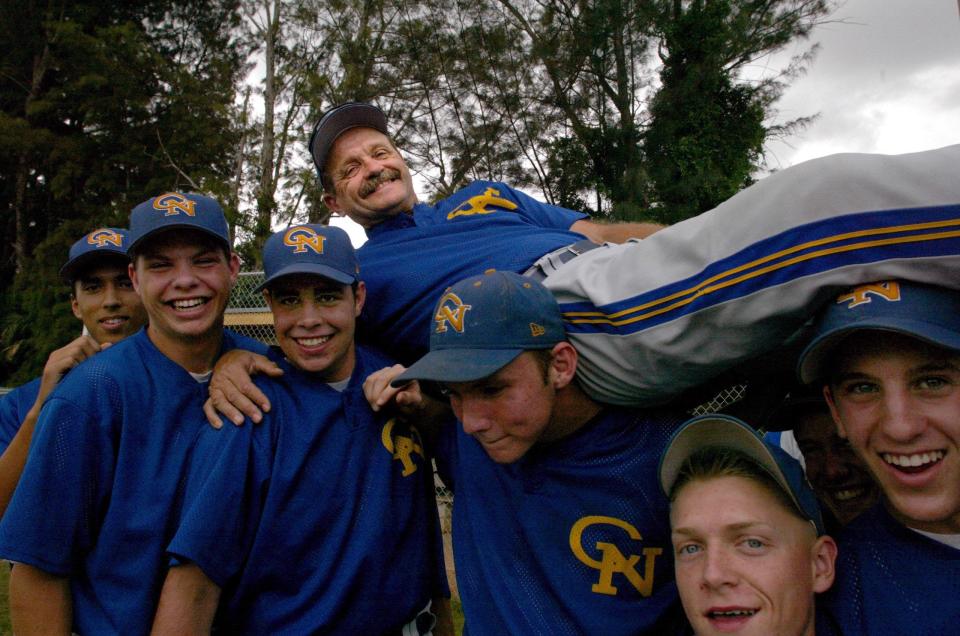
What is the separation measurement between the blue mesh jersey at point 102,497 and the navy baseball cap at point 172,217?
1.61ft

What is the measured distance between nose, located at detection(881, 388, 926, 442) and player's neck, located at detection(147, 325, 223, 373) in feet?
7.06

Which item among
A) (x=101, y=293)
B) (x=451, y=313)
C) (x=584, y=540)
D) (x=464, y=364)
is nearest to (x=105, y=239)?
(x=101, y=293)

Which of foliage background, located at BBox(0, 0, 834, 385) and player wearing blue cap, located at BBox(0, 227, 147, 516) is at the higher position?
foliage background, located at BBox(0, 0, 834, 385)

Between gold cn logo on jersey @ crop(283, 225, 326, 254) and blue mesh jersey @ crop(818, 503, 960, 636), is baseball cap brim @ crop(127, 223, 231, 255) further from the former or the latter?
blue mesh jersey @ crop(818, 503, 960, 636)

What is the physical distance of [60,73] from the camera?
22.6 meters

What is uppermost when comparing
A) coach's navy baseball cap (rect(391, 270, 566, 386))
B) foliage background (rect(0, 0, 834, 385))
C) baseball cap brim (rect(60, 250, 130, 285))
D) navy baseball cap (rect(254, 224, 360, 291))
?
foliage background (rect(0, 0, 834, 385))

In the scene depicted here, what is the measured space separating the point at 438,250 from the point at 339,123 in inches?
35.2

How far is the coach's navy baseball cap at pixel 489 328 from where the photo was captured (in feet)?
6.58

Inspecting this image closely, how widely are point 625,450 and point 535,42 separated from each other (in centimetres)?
2195

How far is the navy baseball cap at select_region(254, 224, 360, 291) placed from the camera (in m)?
2.50

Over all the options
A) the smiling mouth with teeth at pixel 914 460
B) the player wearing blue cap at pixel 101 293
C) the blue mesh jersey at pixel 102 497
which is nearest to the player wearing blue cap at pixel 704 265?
the smiling mouth with teeth at pixel 914 460

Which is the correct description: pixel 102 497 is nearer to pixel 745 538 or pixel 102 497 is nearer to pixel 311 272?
pixel 311 272

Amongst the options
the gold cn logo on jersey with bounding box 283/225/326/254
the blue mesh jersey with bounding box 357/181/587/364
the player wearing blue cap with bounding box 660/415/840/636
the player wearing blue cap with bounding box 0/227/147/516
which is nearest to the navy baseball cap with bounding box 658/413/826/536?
the player wearing blue cap with bounding box 660/415/840/636

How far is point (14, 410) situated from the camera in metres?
3.45
